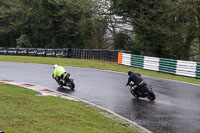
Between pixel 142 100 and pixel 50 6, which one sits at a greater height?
pixel 50 6

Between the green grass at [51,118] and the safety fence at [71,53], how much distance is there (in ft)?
64.0

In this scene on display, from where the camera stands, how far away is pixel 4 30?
54.7m

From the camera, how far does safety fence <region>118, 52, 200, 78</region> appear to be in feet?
72.8

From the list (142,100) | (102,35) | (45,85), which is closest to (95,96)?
(142,100)

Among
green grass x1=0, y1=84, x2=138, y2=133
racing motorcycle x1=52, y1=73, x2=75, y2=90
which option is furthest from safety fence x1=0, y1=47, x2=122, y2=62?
green grass x1=0, y1=84, x2=138, y2=133

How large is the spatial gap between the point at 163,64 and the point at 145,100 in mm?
11148

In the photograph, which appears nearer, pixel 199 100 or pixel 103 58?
pixel 199 100

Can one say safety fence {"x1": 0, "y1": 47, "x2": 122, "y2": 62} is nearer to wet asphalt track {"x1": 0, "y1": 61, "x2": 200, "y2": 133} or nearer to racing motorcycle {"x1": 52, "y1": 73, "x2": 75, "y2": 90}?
wet asphalt track {"x1": 0, "y1": 61, "x2": 200, "y2": 133}

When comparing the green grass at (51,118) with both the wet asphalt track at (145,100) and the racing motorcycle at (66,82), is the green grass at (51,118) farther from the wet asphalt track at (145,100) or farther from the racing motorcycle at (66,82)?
the racing motorcycle at (66,82)

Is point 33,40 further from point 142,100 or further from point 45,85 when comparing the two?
point 142,100

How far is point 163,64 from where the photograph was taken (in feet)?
80.6

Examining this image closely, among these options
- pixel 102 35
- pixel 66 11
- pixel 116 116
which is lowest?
pixel 116 116

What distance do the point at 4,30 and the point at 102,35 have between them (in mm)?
18687

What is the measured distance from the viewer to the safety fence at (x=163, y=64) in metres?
22.2
